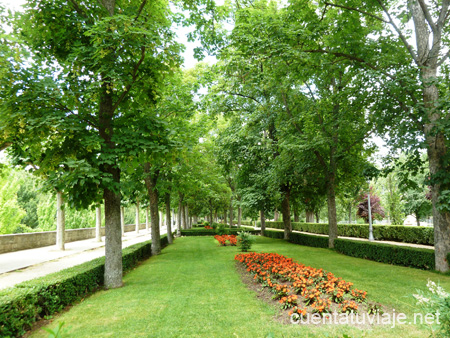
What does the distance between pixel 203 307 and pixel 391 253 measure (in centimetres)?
957

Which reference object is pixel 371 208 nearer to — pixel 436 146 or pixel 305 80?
pixel 436 146

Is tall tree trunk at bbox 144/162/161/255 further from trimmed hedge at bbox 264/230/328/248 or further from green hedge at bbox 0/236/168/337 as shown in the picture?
trimmed hedge at bbox 264/230/328/248

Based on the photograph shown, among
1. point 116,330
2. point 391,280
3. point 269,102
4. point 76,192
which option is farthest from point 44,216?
point 391,280

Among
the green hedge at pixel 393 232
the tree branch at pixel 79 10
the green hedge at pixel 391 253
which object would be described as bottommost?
→ the green hedge at pixel 393 232

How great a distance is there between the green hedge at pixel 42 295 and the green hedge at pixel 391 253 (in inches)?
459

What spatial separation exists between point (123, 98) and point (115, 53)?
5.57 feet

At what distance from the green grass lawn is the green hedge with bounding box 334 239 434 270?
0.68 m

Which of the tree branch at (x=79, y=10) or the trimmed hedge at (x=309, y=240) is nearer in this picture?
the tree branch at (x=79, y=10)

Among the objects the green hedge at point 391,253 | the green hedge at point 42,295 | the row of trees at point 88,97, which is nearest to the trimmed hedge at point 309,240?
the green hedge at point 391,253

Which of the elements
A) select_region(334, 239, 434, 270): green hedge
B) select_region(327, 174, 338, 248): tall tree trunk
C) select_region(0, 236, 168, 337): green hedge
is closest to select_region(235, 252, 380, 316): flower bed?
select_region(0, 236, 168, 337): green hedge

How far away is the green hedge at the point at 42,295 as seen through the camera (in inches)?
206

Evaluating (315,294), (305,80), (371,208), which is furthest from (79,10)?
(371,208)

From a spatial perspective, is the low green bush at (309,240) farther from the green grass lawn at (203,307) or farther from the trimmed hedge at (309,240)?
the green grass lawn at (203,307)

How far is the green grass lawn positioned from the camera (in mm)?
5227
